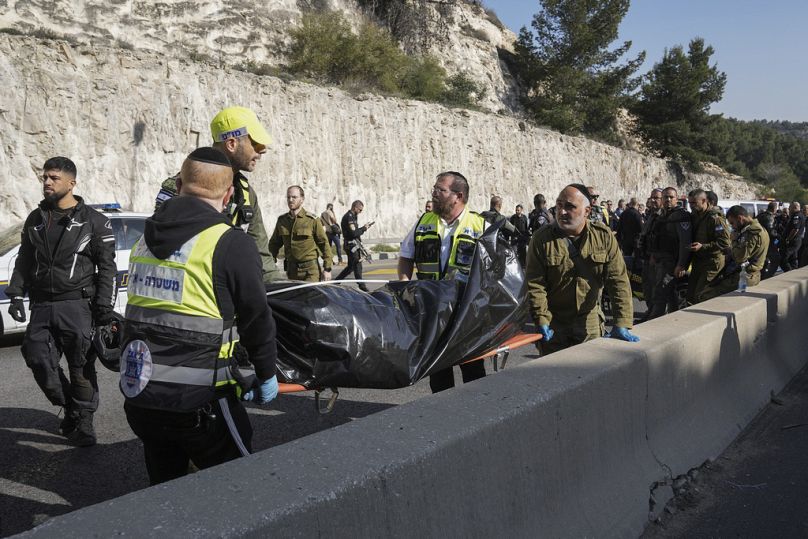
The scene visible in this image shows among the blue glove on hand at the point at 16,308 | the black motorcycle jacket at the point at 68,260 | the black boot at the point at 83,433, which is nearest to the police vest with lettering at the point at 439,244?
the black motorcycle jacket at the point at 68,260

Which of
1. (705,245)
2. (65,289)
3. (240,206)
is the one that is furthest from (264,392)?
(705,245)

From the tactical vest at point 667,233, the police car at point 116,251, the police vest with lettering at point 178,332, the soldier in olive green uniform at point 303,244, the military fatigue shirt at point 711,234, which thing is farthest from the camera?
the tactical vest at point 667,233

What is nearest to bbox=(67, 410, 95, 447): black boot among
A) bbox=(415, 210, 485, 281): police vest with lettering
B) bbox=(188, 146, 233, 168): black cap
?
bbox=(415, 210, 485, 281): police vest with lettering

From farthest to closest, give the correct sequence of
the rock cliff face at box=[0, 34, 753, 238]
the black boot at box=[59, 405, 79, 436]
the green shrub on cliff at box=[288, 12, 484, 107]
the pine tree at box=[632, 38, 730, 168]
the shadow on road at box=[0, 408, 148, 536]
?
the pine tree at box=[632, 38, 730, 168]
the green shrub on cliff at box=[288, 12, 484, 107]
the rock cliff face at box=[0, 34, 753, 238]
the black boot at box=[59, 405, 79, 436]
the shadow on road at box=[0, 408, 148, 536]

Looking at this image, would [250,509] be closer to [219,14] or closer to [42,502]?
[42,502]

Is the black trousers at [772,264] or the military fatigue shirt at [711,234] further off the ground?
the military fatigue shirt at [711,234]

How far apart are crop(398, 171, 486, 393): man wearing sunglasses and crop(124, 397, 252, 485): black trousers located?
2.12 meters

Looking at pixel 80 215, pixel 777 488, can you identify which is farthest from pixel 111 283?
pixel 777 488

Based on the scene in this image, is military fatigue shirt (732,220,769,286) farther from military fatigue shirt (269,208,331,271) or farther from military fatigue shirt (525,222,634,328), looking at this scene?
military fatigue shirt (269,208,331,271)

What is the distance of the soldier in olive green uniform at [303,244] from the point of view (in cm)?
877

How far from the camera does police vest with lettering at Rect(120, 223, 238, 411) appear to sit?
2.47 meters

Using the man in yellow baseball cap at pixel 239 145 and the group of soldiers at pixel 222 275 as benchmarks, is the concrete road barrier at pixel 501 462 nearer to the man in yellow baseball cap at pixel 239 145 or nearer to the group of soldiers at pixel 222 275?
the group of soldiers at pixel 222 275

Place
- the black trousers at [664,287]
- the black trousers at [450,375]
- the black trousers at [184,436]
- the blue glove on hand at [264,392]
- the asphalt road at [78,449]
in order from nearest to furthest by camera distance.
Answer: the black trousers at [184,436], the blue glove on hand at [264,392], the asphalt road at [78,449], the black trousers at [450,375], the black trousers at [664,287]

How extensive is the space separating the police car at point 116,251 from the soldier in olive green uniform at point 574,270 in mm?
5371
